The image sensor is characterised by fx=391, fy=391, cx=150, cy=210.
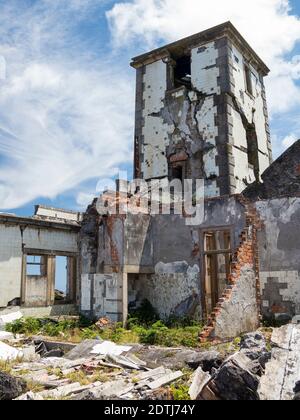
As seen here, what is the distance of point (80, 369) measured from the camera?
705 cm

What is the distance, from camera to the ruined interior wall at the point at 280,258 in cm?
991

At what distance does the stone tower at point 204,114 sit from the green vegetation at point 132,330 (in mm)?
5970

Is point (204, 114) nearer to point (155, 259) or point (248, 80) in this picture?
point (248, 80)

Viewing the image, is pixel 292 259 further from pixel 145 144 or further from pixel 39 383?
pixel 145 144

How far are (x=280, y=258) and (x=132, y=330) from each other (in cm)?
442

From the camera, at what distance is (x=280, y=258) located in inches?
401

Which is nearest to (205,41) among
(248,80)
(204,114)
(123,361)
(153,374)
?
(248,80)

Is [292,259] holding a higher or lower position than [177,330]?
higher

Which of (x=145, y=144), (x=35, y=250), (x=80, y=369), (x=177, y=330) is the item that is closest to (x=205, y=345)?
(x=177, y=330)

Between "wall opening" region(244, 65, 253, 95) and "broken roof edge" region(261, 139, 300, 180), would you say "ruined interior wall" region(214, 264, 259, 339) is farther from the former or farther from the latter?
"wall opening" region(244, 65, 253, 95)

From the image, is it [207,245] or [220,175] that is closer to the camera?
[207,245]
